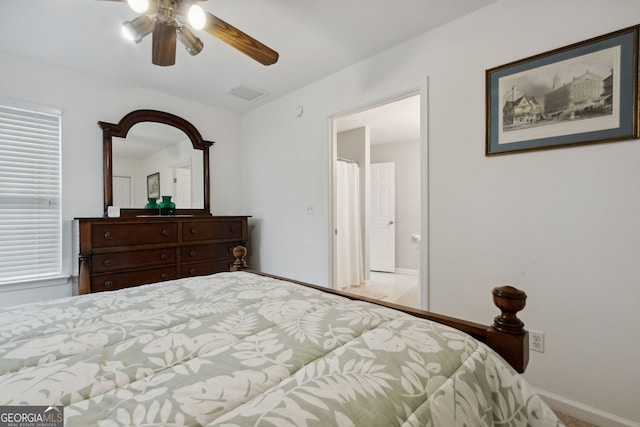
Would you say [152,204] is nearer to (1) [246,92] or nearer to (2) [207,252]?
(2) [207,252]

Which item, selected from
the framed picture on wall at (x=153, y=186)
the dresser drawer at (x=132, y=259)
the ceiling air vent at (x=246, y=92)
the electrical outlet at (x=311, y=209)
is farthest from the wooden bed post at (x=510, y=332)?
the framed picture on wall at (x=153, y=186)

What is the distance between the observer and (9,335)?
2.69 ft

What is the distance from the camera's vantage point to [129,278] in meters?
2.48

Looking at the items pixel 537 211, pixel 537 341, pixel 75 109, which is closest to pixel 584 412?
pixel 537 341

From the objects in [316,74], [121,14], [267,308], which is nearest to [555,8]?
[316,74]

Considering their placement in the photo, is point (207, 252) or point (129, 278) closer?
point (129, 278)

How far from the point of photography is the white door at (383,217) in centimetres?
534

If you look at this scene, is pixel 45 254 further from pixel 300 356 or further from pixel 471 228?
pixel 471 228

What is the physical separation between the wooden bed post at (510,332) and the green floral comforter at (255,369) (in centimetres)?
9

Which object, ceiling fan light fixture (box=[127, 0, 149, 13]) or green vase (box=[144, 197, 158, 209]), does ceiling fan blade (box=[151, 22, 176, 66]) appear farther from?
green vase (box=[144, 197, 158, 209])

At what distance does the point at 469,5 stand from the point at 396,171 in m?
3.72

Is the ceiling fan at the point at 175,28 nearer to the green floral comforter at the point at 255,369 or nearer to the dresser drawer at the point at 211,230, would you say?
the green floral comforter at the point at 255,369

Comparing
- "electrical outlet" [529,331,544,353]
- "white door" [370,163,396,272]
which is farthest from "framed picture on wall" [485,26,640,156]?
"white door" [370,163,396,272]

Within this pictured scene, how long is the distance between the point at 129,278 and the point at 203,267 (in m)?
0.65
